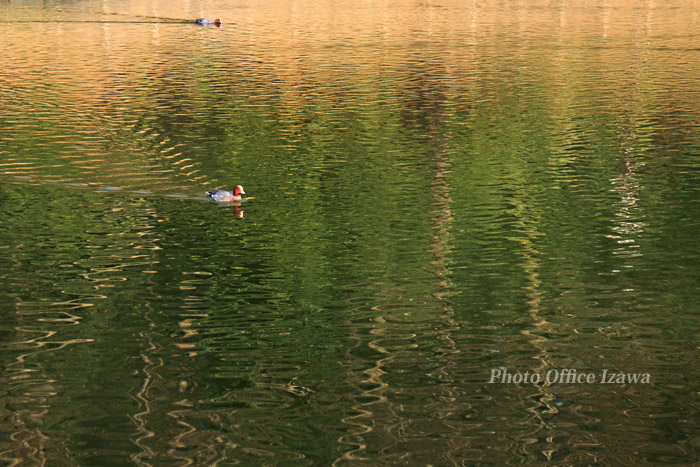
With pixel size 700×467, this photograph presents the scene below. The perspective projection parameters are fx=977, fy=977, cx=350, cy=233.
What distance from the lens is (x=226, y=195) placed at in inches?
1196

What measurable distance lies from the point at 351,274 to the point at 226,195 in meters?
7.71

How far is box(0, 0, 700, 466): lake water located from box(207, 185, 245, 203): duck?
634 mm

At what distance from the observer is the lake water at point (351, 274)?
53.2ft

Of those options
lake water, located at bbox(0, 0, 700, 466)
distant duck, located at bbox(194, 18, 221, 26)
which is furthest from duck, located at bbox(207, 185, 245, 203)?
distant duck, located at bbox(194, 18, 221, 26)

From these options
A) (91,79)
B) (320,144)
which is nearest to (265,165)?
(320,144)

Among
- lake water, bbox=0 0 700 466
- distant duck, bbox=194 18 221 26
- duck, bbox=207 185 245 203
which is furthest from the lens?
distant duck, bbox=194 18 221 26

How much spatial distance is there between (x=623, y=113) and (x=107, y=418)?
36.5m

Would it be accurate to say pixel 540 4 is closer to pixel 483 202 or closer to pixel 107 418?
pixel 483 202

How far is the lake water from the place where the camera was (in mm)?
16219

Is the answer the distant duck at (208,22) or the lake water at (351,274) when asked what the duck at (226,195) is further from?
the distant duck at (208,22)

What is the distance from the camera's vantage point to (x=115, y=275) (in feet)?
78.1

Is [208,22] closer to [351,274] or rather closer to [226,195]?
[226,195]

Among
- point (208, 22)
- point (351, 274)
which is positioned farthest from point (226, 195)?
point (208, 22)

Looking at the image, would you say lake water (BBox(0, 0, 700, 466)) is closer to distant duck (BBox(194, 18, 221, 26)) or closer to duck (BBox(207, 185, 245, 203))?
duck (BBox(207, 185, 245, 203))
